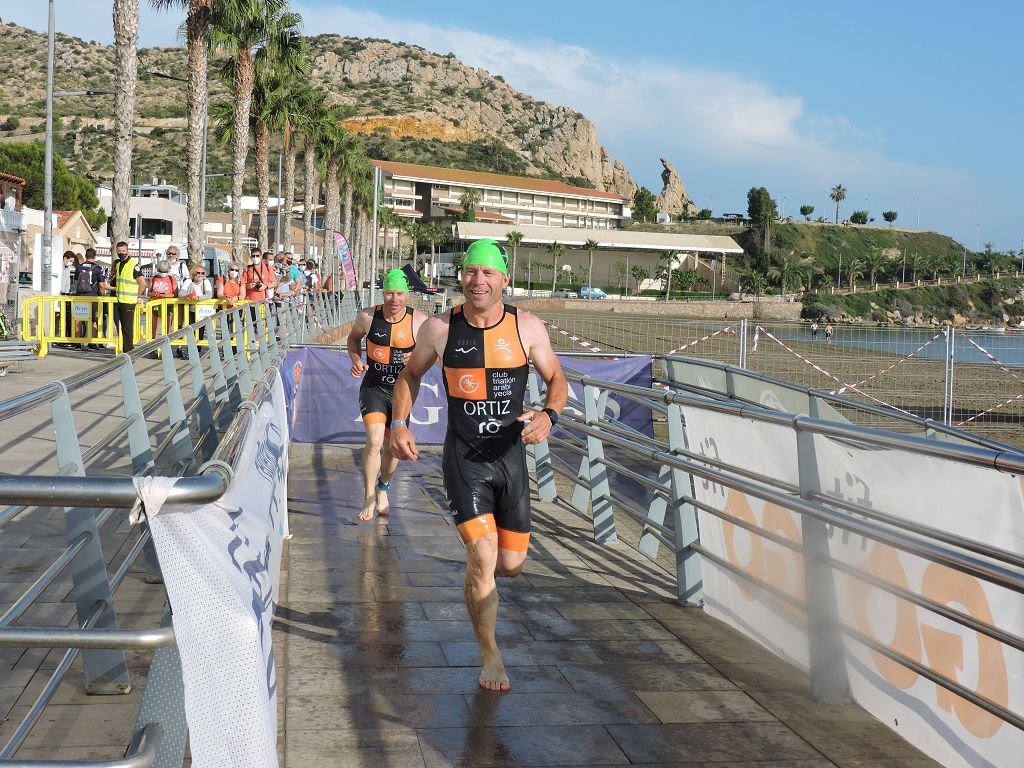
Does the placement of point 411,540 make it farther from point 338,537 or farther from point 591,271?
point 591,271

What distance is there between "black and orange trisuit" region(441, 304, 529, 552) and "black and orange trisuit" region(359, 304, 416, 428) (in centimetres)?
389

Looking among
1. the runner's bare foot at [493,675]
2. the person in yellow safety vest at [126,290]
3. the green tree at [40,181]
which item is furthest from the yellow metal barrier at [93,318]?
the green tree at [40,181]

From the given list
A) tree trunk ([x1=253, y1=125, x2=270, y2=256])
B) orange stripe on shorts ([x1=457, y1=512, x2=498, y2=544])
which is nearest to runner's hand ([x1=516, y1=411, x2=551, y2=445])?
orange stripe on shorts ([x1=457, y1=512, x2=498, y2=544])

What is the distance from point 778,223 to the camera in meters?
168

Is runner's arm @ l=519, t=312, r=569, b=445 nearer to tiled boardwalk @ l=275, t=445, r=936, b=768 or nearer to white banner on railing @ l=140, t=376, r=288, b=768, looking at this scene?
tiled boardwalk @ l=275, t=445, r=936, b=768

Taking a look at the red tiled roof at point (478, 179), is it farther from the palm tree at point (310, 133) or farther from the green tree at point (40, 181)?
the palm tree at point (310, 133)

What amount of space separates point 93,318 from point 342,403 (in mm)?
8856

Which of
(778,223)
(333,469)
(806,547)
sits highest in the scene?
(778,223)

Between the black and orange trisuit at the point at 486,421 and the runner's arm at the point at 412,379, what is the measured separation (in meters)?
0.12

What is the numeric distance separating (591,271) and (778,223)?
60178 millimetres

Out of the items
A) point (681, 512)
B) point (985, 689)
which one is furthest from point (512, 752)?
point (681, 512)

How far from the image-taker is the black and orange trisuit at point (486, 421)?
5.48m

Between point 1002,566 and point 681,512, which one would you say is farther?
point 681,512

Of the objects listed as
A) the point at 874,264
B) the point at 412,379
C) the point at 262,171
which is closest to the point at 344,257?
the point at 262,171
